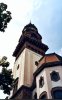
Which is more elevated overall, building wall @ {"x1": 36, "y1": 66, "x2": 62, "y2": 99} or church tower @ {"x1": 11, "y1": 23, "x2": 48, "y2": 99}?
church tower @ {"x1": 11, "y1": 23, "x2": 48, "y2": 99}

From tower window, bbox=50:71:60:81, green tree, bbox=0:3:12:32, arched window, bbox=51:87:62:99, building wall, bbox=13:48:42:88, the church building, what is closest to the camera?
green tree, bbox=0:3:12:32

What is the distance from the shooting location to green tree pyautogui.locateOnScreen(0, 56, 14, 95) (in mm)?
17375

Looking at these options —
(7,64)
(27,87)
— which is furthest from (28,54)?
(7,64)

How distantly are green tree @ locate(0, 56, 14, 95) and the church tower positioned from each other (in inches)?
392

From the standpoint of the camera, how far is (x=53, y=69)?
25.9 metres

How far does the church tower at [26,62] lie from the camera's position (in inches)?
1146

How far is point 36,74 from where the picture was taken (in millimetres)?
27719

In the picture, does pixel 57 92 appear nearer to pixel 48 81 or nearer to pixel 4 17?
pixel 48 81

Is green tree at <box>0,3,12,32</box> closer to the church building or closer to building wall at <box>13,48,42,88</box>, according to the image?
the church building

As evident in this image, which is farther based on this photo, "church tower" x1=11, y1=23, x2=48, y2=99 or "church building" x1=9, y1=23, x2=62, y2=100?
"church tower" x1=11, y1=23, x2=48, y2=99

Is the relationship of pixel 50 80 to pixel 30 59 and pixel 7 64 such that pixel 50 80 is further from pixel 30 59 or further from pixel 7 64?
pixel 30 59

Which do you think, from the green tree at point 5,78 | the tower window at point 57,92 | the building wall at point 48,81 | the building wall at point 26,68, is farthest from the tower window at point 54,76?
the green tree at point 5,78

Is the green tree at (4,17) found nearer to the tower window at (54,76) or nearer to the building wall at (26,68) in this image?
the tower window at (54,76)

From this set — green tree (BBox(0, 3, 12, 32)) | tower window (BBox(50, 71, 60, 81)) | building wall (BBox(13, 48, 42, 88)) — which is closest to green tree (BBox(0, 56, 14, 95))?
green tree (BBox(0, 3, 12, 32))
